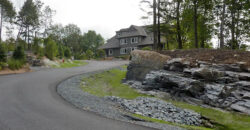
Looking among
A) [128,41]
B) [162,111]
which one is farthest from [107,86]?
[128,41]

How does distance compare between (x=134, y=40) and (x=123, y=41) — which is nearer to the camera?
(x=134, y=40)

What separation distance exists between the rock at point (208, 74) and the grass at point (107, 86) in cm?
507

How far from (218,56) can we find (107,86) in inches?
421

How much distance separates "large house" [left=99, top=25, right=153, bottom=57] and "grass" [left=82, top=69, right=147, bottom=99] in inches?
1226

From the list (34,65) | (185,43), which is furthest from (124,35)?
(34,65)

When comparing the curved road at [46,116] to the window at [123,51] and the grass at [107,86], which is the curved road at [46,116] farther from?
the window at [123,51]

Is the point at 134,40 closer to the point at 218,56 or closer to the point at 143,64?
the point at 143,64

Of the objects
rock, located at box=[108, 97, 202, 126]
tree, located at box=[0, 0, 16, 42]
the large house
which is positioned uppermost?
tree, located at box=[0, 0, 16, 42]

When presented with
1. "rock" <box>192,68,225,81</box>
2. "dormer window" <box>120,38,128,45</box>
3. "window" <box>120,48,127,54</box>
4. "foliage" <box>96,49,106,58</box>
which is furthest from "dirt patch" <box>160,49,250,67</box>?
"foliage" <box>96,49,106,58</box>

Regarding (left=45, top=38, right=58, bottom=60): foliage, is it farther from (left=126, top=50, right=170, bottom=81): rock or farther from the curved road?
the curved road

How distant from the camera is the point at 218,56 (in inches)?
662

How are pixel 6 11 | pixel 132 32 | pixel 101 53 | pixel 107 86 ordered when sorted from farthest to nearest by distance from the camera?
pixel 101 53 < pixel 132 32 < pixel 6 11 < pixel 107 86

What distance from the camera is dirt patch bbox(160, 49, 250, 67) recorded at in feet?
50.9

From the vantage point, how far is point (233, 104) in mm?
12266
